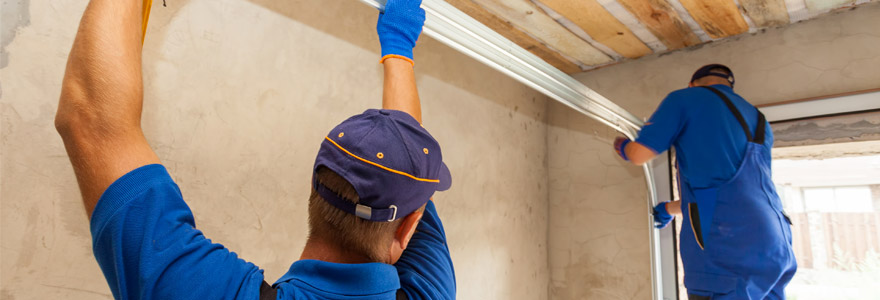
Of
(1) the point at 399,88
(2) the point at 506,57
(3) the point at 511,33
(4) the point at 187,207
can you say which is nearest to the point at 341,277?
(4) the point at 187,207

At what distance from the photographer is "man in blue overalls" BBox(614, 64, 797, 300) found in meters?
1.49

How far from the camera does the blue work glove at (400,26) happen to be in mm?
926

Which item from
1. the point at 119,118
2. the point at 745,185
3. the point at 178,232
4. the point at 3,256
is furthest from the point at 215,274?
the point at 745,185

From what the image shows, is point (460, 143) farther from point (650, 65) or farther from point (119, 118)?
point (119, 118)

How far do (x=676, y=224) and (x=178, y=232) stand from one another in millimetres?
2469

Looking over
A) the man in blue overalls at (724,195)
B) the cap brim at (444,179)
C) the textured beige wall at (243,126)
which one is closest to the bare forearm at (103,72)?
the cap brim at (444,179)

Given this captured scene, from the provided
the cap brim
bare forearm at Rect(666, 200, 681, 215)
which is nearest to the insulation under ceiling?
bare forearm at Rect(666, 200, 681, 215)

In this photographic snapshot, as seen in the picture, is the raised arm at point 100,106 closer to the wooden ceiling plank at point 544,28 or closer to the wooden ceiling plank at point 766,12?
the wooden ceiling plank at point 544,28

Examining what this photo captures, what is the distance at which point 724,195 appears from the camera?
5.14 feet

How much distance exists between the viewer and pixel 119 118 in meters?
0.48

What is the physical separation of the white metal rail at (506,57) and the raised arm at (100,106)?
1.67ft

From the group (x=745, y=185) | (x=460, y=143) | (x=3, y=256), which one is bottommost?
(x=3, y=256)

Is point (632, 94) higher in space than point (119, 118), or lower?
higher

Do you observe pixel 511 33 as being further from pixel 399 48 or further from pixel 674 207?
pixel 399 48
